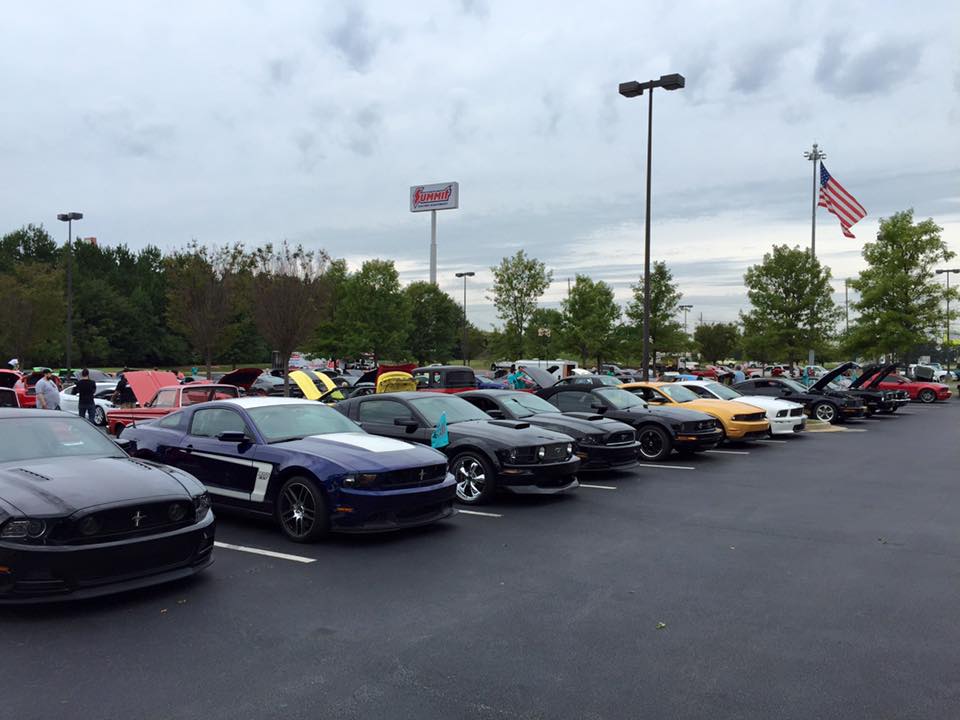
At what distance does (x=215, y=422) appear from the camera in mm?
8242

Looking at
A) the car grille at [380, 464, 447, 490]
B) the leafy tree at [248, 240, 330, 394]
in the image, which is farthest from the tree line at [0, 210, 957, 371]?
the car grille at [380, 464, 447, 490]

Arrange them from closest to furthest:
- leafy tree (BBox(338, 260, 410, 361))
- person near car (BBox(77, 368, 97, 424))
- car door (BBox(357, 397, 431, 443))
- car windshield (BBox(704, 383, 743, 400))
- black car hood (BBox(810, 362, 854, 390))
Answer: car door (BBox(357, 397, 431, 443))
car windshield (BBox(704, 383, 743, 400))
person near car (BBox(77, 368, 97, 424))
black car hood (BBox(810, 362, 854, 390))
leafy tree (BBox(338, 260, 410, 361))

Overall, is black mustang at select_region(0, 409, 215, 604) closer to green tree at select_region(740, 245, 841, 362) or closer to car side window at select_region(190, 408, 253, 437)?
car side window at select_region(190, 408, 253, 437)

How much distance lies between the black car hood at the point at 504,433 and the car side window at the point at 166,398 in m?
6.85

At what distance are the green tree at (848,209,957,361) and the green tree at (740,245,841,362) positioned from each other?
3.27 m

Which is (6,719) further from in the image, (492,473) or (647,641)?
(492,473)

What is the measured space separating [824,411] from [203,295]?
87.8 feet

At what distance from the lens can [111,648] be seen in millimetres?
4516

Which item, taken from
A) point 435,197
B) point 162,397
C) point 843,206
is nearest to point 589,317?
point 843,206

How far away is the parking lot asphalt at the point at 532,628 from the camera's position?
12.7 ft

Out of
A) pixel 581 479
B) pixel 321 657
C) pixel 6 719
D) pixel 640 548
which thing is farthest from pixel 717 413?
pixel 6 719

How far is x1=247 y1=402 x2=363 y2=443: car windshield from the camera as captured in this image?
7797 mm

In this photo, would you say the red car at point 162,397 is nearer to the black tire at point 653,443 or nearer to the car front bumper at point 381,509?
the car front bumper at point 381,509

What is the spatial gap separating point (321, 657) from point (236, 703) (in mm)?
695
